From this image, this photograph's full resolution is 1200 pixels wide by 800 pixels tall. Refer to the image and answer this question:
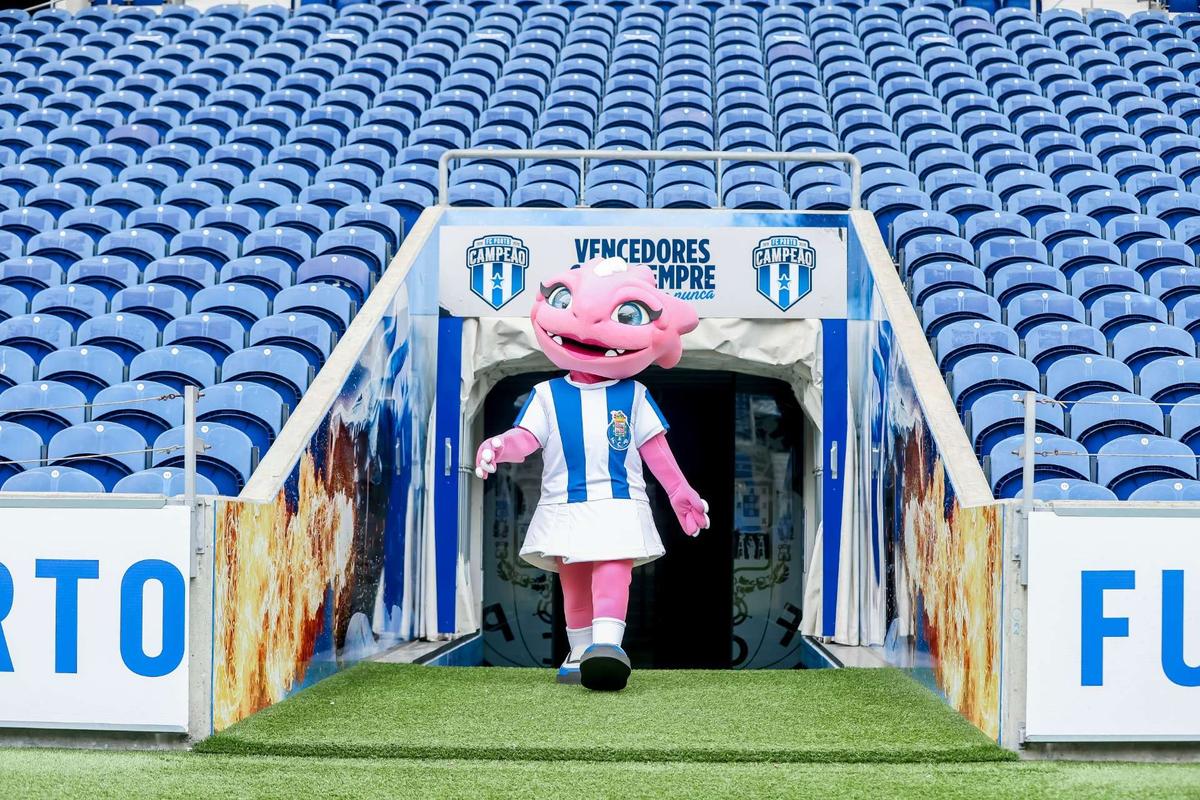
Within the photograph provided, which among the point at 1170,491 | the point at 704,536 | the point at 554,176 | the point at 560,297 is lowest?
the point at 704,536

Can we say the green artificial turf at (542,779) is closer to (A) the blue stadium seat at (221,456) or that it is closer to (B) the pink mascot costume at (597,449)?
(B) the pink mascot costume at (597,449)

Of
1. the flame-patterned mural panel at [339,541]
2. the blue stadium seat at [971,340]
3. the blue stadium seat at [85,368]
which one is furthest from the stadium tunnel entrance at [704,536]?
the blue stadium seat at [85,368]

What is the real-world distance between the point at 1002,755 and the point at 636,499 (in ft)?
6.08

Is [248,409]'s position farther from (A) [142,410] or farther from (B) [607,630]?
(B) [607,630]

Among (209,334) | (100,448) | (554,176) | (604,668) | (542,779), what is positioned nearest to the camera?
(542,779)

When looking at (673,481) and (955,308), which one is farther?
(955,308)

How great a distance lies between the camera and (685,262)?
757cm

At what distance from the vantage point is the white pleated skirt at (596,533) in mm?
5238

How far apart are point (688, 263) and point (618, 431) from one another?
7.92ft

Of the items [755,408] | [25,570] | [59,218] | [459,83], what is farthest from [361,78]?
[25,570]

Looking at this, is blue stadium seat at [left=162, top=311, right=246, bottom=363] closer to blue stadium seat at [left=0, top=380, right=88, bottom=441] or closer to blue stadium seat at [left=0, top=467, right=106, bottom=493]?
blue stadium seat at [left=0, top=380, right=88, bottom=441]

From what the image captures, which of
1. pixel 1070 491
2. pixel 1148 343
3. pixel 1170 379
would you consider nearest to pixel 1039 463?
pixel 1070 491

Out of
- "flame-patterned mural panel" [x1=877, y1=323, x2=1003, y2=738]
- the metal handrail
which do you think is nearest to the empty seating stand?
"flame-patterned mural panel" [x1=877, y1=323, x2=1003, y2=738]

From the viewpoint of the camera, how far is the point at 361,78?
40.0 ft
